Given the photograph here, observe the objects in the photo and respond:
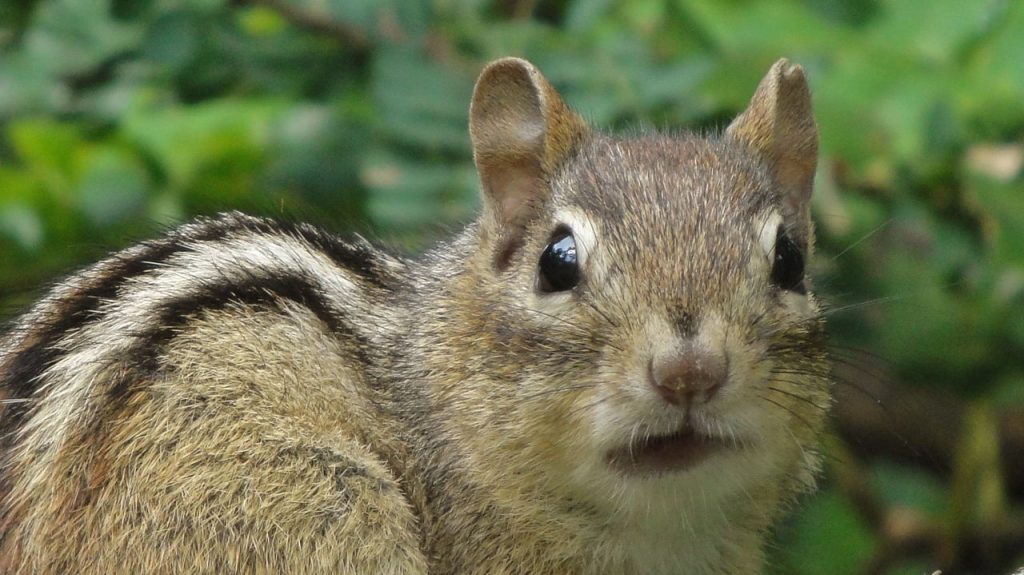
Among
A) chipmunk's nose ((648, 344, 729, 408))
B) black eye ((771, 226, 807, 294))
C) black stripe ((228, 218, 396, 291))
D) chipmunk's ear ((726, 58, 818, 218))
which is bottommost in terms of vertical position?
black stripe ((228, 218, 396, 291))

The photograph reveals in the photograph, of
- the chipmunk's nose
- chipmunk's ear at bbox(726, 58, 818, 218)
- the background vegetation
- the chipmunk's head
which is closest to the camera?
the chipmunk's nose

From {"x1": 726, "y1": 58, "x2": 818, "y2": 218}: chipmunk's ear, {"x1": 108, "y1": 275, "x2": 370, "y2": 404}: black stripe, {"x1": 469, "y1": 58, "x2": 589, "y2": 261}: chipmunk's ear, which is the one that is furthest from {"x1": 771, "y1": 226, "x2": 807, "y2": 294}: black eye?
{"x1": 108, "y1": 275, "x2": 370, "y2": 404}: black stripe

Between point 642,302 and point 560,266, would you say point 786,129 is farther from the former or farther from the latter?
point 642,302

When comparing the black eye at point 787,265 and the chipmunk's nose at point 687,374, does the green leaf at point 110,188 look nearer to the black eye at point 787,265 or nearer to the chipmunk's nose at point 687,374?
the black eye at point 787,265

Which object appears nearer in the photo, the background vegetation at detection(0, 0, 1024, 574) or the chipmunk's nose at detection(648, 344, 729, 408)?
the chipmunk's nose at detection(648, 344, 729, 408)

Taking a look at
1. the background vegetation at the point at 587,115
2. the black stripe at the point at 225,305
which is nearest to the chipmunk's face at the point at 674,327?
the black stripe at the point at 225,305

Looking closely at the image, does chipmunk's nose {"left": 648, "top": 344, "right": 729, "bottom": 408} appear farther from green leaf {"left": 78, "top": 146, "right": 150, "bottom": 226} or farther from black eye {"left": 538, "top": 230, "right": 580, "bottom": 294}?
green leaf {"left": 78, "top": 146, "right": 150, "bottom": 226}
